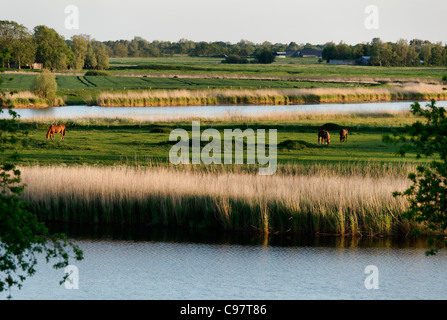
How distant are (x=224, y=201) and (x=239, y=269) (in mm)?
3285

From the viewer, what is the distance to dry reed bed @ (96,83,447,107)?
66500 mm

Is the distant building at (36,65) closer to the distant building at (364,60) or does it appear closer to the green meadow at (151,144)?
the distant building at (364,60)

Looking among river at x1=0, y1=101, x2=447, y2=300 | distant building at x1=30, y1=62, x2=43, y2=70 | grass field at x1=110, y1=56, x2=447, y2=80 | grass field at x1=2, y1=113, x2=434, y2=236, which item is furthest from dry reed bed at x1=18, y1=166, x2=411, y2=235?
distant building at x1=30, y1=62, x2=43, y2=70

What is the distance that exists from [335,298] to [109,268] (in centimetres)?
564

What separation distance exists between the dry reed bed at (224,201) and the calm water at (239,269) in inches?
23.5

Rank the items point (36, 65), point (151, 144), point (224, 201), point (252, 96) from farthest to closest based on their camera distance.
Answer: point (36, 65) < point (252, 96) < point (151, 144) < point (224, 201)

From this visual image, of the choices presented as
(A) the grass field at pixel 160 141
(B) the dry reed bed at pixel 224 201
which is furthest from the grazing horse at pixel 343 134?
(B) the dry reed bed at pixel 224 201

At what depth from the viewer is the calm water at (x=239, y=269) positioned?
49.4 ft

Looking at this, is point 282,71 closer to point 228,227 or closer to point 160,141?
point 160,141

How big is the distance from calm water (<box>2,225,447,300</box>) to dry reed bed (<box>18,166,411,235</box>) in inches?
23.5

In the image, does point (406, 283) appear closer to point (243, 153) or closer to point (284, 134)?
point (243, 153)

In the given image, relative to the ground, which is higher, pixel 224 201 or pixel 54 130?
pixel 54 130

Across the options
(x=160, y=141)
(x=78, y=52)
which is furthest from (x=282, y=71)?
(x=160, y=141)

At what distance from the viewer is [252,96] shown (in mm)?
71562
